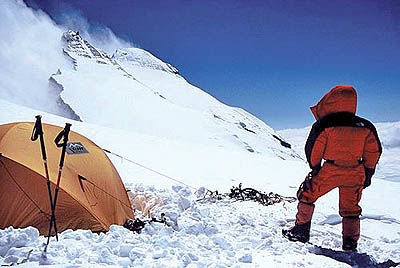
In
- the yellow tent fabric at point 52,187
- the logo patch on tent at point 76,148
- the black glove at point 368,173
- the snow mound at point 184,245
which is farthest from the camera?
the logo patch on tent at point 76,148

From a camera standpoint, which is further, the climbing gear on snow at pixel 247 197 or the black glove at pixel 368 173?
the climbing gear on snow at pixel 247 197

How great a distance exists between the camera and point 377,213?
19.5 feet

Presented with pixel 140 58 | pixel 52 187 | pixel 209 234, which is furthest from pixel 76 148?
pixel 140 58

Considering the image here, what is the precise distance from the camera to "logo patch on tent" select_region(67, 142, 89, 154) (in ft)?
15.1

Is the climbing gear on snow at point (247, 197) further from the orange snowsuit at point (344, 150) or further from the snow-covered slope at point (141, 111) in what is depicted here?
the snow-covered slope at point (141, 111)

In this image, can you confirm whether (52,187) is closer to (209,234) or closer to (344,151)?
(209,234)

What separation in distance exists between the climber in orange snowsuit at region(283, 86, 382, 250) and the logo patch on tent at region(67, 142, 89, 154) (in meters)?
3.01

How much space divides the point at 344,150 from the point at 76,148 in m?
3.47

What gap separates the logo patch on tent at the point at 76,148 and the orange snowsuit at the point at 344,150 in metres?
3.05

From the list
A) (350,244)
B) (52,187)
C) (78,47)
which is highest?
(78,47)

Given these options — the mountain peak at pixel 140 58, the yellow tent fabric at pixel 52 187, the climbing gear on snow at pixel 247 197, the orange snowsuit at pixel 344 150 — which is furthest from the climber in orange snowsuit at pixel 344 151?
the mountain peak at pixel 140 58

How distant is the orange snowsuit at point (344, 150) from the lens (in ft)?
13.4

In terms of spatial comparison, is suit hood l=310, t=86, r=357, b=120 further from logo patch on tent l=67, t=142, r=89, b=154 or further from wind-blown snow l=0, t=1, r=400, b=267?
logo patch on tent l=67, t=142, r=89, b=154

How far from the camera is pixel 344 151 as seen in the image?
13.5 ft
